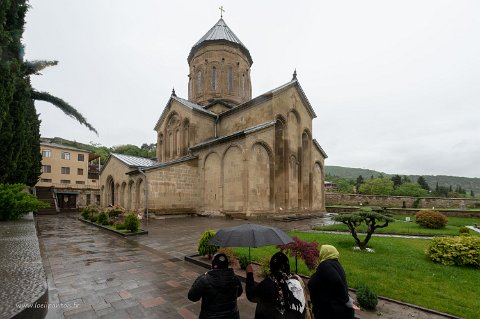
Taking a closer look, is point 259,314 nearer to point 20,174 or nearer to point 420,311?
point 420,311

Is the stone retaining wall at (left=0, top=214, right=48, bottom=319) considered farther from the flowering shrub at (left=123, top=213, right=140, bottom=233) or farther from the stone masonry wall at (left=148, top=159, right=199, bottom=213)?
the stone masonry wall at (left=148, top=159, right=199, bottom=213)

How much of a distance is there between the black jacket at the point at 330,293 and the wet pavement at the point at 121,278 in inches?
67.3

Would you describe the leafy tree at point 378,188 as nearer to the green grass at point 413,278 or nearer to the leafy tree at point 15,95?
the green grass at point 413,278

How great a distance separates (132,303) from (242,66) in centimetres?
2608

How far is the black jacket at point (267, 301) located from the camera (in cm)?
263

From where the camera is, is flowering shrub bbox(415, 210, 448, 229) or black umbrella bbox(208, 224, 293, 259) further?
flowering shrub bbox(415, 210, 448, 229)

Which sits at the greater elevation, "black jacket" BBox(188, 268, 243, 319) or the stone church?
the stone church

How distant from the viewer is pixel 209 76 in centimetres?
2622

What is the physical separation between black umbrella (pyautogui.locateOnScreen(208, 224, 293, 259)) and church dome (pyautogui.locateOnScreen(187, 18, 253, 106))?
2289 centimetres

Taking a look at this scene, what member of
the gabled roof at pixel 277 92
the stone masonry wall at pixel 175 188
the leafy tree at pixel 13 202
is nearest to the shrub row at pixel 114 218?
the stone masonry wall at pixel 175 188

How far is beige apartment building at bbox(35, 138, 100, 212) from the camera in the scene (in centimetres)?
3609

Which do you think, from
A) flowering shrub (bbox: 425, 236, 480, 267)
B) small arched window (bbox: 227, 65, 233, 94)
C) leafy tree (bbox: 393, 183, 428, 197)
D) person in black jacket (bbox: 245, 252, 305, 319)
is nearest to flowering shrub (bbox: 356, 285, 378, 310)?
person in black jacket (bbox: 245, 252, 305, 319)

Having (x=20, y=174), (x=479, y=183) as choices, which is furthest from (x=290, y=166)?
(x=479, y=183)

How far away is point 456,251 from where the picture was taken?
22.9 feet
